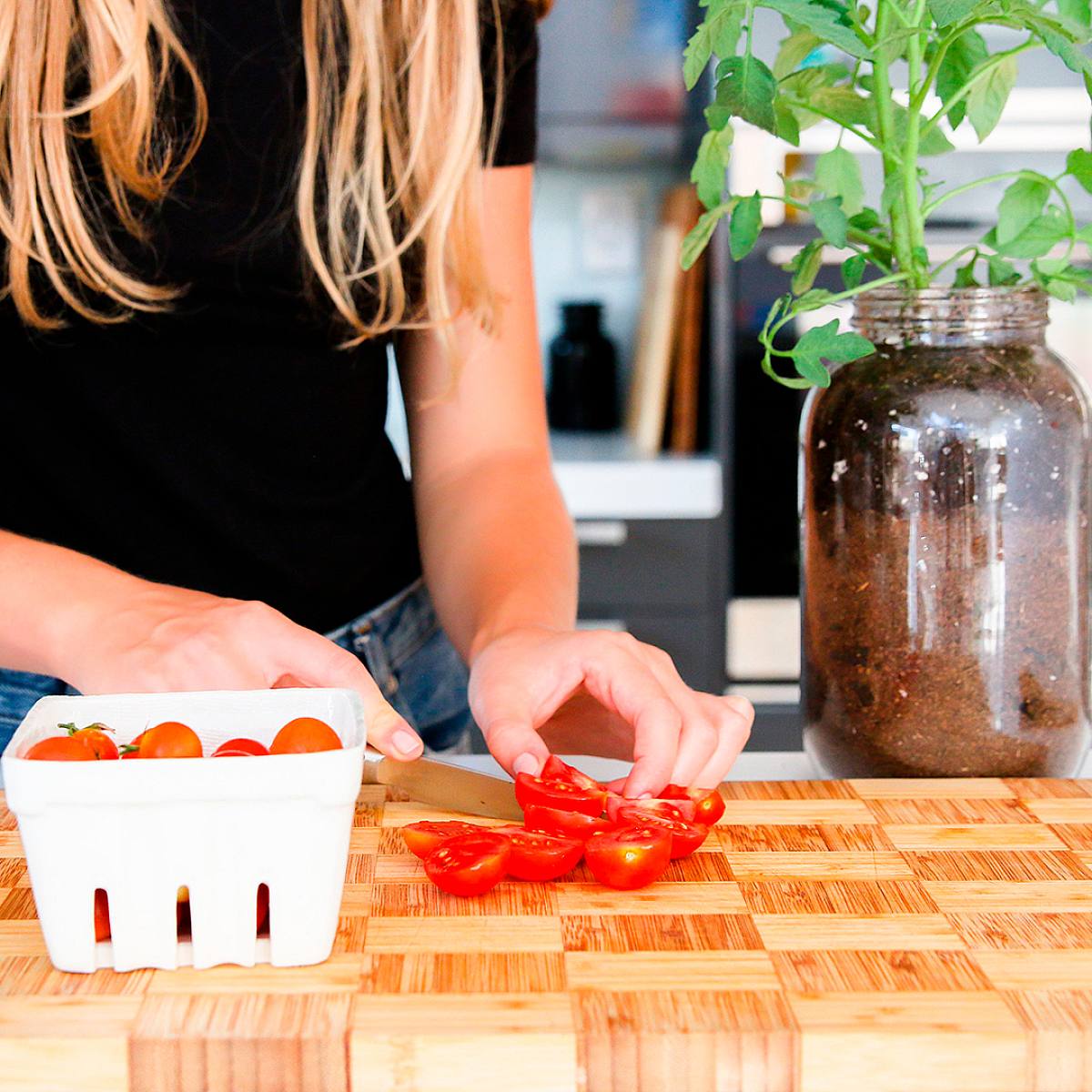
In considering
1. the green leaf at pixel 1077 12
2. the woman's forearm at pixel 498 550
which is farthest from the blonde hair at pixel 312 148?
the green leaf at pixel 1077 12

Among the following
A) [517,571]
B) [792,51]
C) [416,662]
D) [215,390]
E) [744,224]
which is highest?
[792,51]

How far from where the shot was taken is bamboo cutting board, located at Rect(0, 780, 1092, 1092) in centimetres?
52

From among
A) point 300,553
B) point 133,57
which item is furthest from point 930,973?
point 133,57

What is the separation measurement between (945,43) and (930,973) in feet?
1.60

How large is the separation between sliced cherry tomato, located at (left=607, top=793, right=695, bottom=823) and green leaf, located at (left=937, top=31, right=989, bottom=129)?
42 cm

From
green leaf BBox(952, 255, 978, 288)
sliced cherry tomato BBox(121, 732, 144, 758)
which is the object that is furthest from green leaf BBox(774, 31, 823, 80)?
sliced cherry tomato BBox(121, 732, 144, 758)

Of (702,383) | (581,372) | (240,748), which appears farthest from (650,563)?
(240,748)

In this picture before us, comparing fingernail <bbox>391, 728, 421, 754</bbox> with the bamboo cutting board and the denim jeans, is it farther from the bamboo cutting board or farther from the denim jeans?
the denim jeans

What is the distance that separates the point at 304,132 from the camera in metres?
1.06

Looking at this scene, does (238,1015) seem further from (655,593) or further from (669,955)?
(655,593)

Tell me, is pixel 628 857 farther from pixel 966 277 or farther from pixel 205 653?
pixel 966 277

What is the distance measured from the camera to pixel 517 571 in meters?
0.98

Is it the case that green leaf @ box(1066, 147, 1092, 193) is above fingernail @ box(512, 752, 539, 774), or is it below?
above

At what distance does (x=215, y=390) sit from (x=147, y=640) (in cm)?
34
